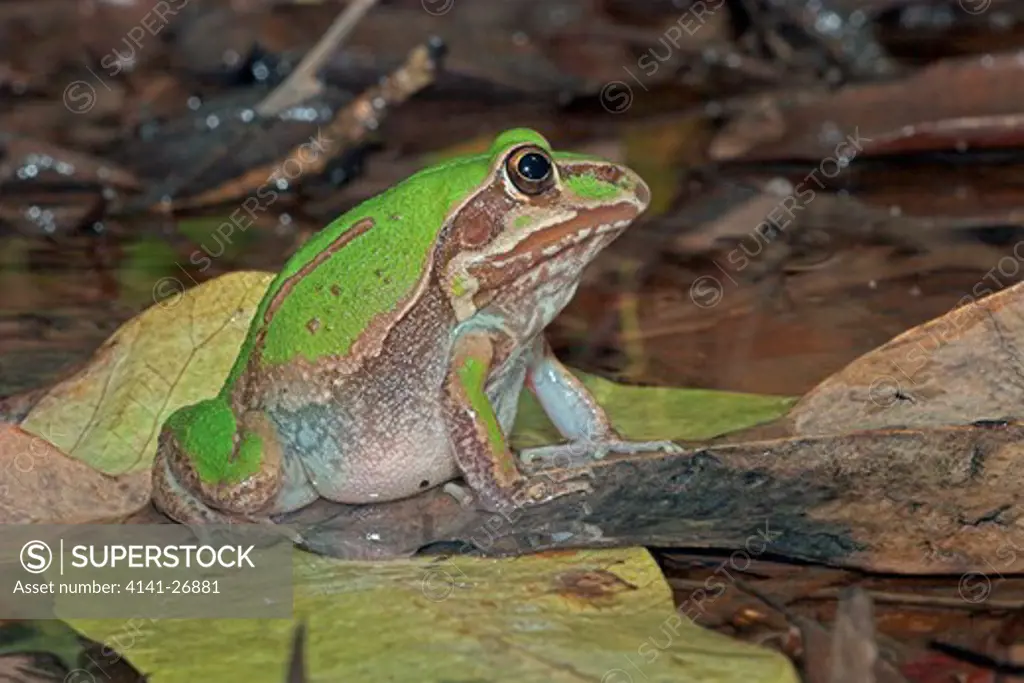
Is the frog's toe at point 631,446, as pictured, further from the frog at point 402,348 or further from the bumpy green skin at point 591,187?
the bumpy green skin at point 591,187

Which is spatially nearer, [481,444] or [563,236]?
[481,444]

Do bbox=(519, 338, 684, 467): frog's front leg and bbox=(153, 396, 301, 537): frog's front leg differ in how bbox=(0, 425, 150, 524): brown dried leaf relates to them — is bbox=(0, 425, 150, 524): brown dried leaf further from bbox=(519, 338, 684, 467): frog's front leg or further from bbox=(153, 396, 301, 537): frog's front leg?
bbox=(519, 338, 684, 467): frog's front leg

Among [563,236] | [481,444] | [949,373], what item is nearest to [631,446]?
[481,444]

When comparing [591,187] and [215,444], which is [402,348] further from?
[591,187]

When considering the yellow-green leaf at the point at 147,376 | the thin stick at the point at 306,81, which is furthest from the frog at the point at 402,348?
the thin stick at the point at 306,81

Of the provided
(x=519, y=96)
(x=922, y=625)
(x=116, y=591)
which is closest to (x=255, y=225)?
(x=519, y=96)

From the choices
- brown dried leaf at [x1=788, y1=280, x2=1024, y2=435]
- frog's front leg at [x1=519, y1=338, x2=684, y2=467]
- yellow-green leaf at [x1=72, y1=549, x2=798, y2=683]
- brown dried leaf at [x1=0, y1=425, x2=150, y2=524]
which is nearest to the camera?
yellow-green leaf at [x1=72, y1=549, x2=798, y2=683]

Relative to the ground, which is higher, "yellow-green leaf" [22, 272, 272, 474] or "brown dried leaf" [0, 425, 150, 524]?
"yellow-green leaf" [22, 272, 272, 474]

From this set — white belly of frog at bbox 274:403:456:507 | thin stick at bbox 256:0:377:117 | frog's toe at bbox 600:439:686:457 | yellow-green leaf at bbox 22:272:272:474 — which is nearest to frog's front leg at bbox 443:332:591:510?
white belly of frog at bbox 274:403:456:507
